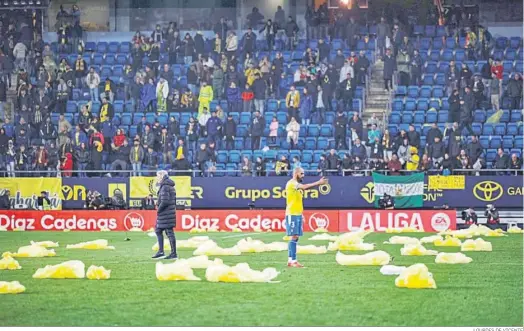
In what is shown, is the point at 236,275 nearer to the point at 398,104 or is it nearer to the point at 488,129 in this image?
the point at 488,129

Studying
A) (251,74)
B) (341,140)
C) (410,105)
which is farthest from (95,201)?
(410,105)

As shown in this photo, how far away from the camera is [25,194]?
99.6 feet

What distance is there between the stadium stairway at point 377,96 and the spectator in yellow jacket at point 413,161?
2966 mm

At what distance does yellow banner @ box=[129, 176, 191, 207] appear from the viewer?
30016 millimetres

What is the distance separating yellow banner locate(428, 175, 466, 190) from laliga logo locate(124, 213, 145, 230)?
25.7 ft

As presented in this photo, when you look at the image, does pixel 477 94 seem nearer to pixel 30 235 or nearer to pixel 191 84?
pixel 191 84

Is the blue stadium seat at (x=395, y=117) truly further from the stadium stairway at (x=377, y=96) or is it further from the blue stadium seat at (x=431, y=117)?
the blue stadium seat at (x=431, y=117)

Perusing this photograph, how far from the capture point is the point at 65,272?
15.6m

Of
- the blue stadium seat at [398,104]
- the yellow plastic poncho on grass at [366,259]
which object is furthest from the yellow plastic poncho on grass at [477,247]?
the blue stadium seat at [398,104]

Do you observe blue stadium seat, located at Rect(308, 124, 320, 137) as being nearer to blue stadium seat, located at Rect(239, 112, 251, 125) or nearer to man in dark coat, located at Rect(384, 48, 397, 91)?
blue stadium seat, located at Rect(239, 112, 251, 125)

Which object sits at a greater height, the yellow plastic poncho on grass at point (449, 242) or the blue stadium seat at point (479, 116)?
the blue stadium seat at point (479, 116)

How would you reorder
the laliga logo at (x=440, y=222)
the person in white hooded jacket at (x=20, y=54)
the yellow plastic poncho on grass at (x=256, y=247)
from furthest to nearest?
the person in white hooded jacket at (x=20, y=54) → the laliga logo at (x=440, y=222) → the yellow plastic poncho on grass at (x=256, y=247)

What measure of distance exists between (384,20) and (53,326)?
25.4 meters

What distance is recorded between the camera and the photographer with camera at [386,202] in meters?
29.3
